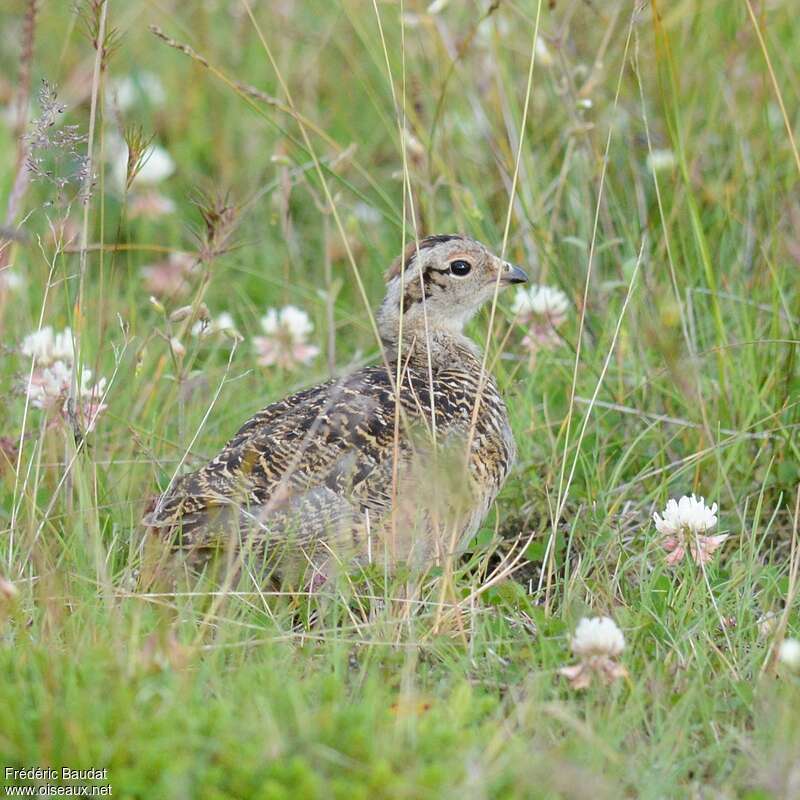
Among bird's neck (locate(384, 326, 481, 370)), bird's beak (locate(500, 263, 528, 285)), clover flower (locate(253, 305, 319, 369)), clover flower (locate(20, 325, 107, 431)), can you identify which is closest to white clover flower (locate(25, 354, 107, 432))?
clover flower (locate(20, 325, 107, 431))

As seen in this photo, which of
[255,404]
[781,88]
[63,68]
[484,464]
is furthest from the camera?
[63,68]

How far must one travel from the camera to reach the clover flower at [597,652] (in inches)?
112

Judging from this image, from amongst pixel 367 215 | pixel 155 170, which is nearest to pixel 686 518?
pixel 367 215

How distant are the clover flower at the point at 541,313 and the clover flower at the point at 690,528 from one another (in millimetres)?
1171

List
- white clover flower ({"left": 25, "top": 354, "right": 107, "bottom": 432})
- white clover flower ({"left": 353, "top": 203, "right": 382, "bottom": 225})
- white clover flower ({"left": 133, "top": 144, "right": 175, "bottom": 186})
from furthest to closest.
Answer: white clover flower ({"left": 133, "top": 144, "right": 175, "bottom": 186}) < white clover flower ({"left": 353, "top": 203, "right": 382, "bottom": 225}) < white clover flower ({"left": 25, "top": 354, "right": 107, "bottom": 432})

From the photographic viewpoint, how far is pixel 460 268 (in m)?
4.41

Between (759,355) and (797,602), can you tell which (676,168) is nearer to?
(759,355)

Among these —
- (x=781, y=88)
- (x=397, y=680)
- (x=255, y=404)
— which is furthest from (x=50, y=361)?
(x=781, y=88)

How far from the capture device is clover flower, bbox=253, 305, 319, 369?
4785 millimetres

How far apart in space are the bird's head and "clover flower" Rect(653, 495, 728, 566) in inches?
45.3

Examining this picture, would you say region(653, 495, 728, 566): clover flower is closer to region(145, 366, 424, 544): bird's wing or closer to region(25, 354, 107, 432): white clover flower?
region(145, 366, 424, 544): bird's wing

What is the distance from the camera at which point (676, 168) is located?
4.73m

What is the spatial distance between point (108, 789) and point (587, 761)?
917 mm

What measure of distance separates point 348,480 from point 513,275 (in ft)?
3.62
